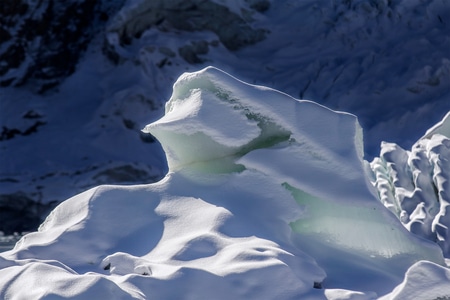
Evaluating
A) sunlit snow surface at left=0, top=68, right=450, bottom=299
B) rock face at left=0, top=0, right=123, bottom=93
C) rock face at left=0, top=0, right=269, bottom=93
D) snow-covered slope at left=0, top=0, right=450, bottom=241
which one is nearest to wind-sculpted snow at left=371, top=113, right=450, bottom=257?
sunlit snow surface at left=0, top=68, right=450, bottom=299

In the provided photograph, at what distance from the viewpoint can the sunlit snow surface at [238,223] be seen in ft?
9.50

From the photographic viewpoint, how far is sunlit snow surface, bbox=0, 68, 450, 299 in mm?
2895

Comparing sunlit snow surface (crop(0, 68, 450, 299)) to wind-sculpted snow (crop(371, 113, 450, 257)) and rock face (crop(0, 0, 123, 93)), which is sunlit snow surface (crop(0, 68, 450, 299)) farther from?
rock face (crop(0, 0, 123, 93))

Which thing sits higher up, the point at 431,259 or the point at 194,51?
the point at 431,259

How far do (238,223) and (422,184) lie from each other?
6.76 feet

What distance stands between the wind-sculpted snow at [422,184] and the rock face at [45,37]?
27.1 feet

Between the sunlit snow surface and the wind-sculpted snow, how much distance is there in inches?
44.1

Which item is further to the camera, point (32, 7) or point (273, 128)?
point (32, 7)

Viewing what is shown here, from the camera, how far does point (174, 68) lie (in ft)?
42.1

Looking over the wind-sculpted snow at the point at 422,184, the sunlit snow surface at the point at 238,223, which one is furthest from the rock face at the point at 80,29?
the sunlit snow surface at the point at 238,223

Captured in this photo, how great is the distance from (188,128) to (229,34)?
9.69 m

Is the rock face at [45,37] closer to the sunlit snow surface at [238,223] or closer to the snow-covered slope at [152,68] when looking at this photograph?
the snow-covered slope at [152,68]

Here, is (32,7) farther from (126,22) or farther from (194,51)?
(194,51)

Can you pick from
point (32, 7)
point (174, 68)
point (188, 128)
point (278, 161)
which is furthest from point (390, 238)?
point (32, 7)
